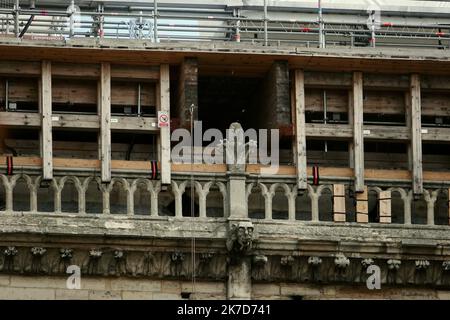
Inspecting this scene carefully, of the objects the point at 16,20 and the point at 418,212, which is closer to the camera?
the point at 16,20

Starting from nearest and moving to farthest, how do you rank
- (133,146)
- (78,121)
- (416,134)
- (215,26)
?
(78,121)
(416,134)
(133,146)
(215,26)

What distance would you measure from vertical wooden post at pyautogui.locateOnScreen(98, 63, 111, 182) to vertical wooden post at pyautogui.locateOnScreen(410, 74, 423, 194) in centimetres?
953

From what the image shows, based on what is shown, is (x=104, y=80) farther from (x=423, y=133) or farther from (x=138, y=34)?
(x=423, y=133)

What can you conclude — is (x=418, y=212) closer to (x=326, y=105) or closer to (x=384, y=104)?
(x=384, y=104)

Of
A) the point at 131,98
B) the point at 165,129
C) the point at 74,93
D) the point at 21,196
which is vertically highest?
the point at 74,93

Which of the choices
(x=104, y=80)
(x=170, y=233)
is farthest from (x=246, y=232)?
(x=104, y=80)

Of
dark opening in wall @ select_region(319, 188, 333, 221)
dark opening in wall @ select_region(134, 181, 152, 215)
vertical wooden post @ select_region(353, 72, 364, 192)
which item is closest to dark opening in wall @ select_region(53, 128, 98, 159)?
dark opening in wall @ select_region(134, 181, 152, 215)

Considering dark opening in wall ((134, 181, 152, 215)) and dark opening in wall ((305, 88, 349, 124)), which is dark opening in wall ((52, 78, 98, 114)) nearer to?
dark opening in wall ((134, 181, 152, 215))

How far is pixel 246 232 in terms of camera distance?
230ft

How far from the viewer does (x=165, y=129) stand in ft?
236

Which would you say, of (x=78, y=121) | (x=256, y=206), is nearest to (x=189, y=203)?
(x=256, y=206)

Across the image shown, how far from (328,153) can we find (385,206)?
320cm

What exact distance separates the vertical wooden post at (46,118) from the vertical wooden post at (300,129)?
7.60 meters

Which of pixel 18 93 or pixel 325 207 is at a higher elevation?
pixel 18 93
